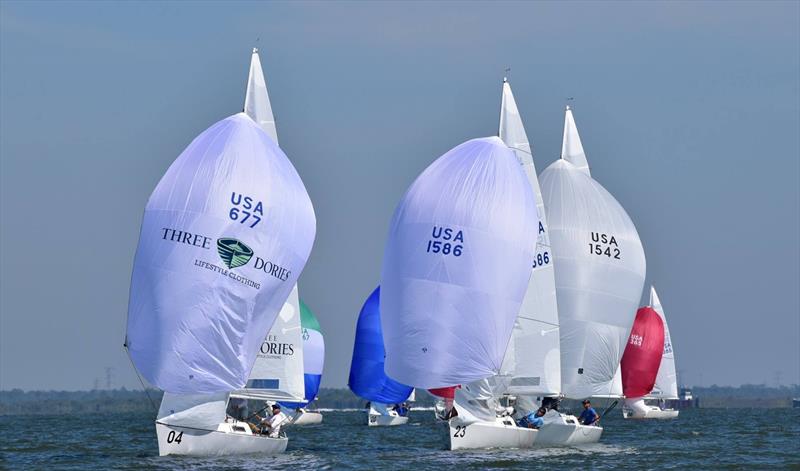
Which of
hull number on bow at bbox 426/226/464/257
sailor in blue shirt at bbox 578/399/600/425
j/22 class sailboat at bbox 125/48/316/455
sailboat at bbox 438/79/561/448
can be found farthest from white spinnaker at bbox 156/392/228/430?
sailor in blue shirt at bbox 578/399/600/425

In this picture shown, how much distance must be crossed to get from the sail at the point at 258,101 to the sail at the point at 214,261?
101 inches

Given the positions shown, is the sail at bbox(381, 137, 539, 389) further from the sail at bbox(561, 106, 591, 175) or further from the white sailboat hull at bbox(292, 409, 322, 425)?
the white sailboat hull at bbox(292, 409, 322, 425)

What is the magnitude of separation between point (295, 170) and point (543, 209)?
8821mm

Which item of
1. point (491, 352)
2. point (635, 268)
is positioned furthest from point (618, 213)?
point (491, 352)

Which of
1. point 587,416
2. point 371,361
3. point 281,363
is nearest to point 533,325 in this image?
point 587,416

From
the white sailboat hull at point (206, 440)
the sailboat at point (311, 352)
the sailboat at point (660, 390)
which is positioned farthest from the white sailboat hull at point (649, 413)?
the white sailboat hull at point (206, 440)

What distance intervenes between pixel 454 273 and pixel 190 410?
7.80 metres

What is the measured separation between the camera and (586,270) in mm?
45844

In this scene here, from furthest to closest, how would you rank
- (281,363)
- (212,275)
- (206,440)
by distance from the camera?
(281,363) → (206,440) → (212,275)

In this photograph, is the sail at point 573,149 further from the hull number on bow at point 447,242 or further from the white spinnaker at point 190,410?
the white spinnaker at point 190,410

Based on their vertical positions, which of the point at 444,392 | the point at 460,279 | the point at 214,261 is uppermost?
the point at 460,279

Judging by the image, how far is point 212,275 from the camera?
117ft

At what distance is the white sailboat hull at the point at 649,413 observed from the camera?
89125 millimetres

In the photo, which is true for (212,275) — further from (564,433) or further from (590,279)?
(590,279)
